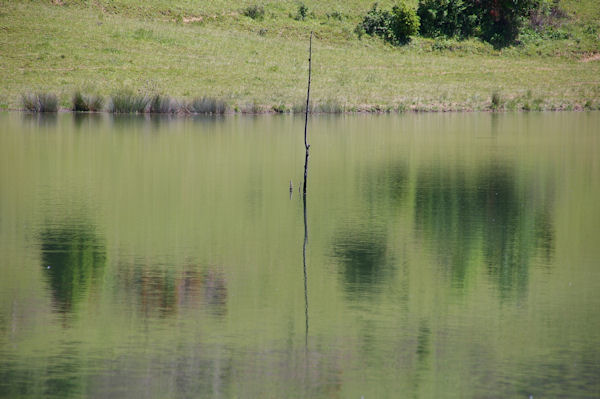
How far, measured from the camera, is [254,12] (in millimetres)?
67000

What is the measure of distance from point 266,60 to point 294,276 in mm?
43954

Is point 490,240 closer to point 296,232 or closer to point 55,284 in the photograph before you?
point 296,232

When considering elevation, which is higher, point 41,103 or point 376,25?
point 376,25

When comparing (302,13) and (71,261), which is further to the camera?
(302,13)

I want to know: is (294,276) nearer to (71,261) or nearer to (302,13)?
(71,261)

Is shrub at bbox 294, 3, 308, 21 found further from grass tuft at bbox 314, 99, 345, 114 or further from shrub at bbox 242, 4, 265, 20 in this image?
grass tuft at bbox 314, 99, 345, 114

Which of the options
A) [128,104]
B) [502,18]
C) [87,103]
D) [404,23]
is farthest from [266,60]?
[502,18]

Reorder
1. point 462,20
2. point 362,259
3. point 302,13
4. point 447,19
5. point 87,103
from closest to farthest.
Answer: point 362,259 < point 87,103 < point 447,19 < point 462,20 < point 302,13

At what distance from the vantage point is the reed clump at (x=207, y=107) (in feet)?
139

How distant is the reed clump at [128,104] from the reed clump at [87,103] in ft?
1.54

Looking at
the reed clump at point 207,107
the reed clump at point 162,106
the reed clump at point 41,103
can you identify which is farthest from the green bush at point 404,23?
the reed clump at point 41,103

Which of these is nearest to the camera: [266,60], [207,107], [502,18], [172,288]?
[172,288]

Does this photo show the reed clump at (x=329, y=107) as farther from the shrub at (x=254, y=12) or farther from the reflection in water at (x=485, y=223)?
the shrub at (x=254, y=12)

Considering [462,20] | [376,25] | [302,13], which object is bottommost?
[376,25]
